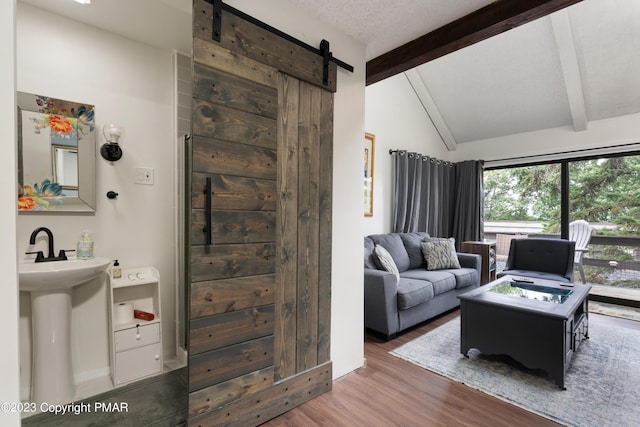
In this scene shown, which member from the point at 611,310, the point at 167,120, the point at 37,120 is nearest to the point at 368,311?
the point at 167,120

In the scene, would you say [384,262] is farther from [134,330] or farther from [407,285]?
[134,330]

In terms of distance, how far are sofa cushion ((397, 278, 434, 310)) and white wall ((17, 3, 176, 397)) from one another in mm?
1953

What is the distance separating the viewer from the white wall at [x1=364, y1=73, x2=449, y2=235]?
415 cm

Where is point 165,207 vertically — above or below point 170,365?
above

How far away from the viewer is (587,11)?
10.2 feet

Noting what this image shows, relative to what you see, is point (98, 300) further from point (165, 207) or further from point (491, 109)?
point (491, 109)

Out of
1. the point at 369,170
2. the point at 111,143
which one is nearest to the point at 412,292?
the point at 369,170

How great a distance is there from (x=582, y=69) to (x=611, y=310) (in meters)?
2.94

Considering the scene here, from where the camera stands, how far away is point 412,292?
2846 mm

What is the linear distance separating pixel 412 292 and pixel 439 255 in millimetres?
1203

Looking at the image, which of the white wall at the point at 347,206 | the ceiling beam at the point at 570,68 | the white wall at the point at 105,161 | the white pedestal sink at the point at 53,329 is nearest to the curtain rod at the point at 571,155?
the ceiling beam at the point at 570,68

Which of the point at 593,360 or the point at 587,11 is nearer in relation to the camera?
the point at 593,360

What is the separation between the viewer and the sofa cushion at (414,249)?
393 centimetres

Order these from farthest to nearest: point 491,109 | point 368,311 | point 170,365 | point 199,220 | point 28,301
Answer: point 491,109, point 368,311, point 170,365, point 28,301, point 199,220
